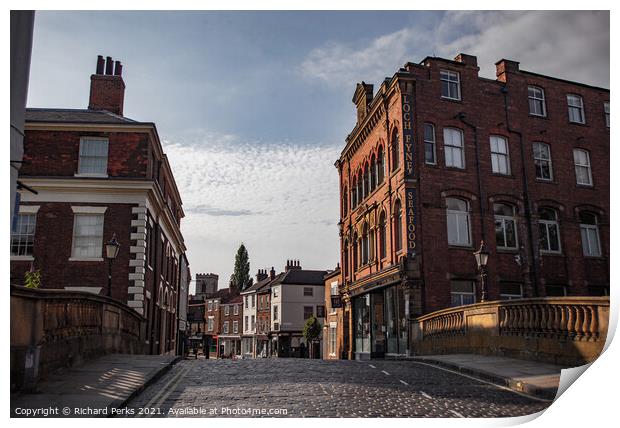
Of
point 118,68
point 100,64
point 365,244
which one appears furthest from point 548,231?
point 100,64

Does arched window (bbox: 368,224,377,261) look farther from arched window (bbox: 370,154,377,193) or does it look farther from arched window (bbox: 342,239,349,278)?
arched window (bbox: 342,239,349,278)

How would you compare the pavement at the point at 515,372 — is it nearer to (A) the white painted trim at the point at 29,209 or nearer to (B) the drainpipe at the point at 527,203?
(B) the drainpipe at the point at 527,203

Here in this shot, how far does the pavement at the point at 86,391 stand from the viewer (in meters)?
5.90

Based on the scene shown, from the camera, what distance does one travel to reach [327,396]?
23.4ft

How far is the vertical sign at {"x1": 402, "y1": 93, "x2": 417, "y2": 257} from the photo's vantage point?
62.8ft

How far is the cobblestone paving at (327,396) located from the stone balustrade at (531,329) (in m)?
1.55

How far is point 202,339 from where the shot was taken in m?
62.2

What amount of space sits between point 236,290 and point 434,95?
175 feet

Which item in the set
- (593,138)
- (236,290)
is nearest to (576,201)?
(593,138)

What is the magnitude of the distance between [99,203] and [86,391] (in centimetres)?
1155

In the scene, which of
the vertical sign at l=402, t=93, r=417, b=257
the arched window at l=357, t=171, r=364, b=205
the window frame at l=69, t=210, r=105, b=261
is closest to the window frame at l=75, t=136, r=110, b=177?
the window frame at l=69, t=210, r=105, b=261

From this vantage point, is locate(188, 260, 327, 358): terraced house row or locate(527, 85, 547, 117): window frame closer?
locate(527, 85, 547, 117): window frame

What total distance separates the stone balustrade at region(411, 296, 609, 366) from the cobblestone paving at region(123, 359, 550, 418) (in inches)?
60.9
